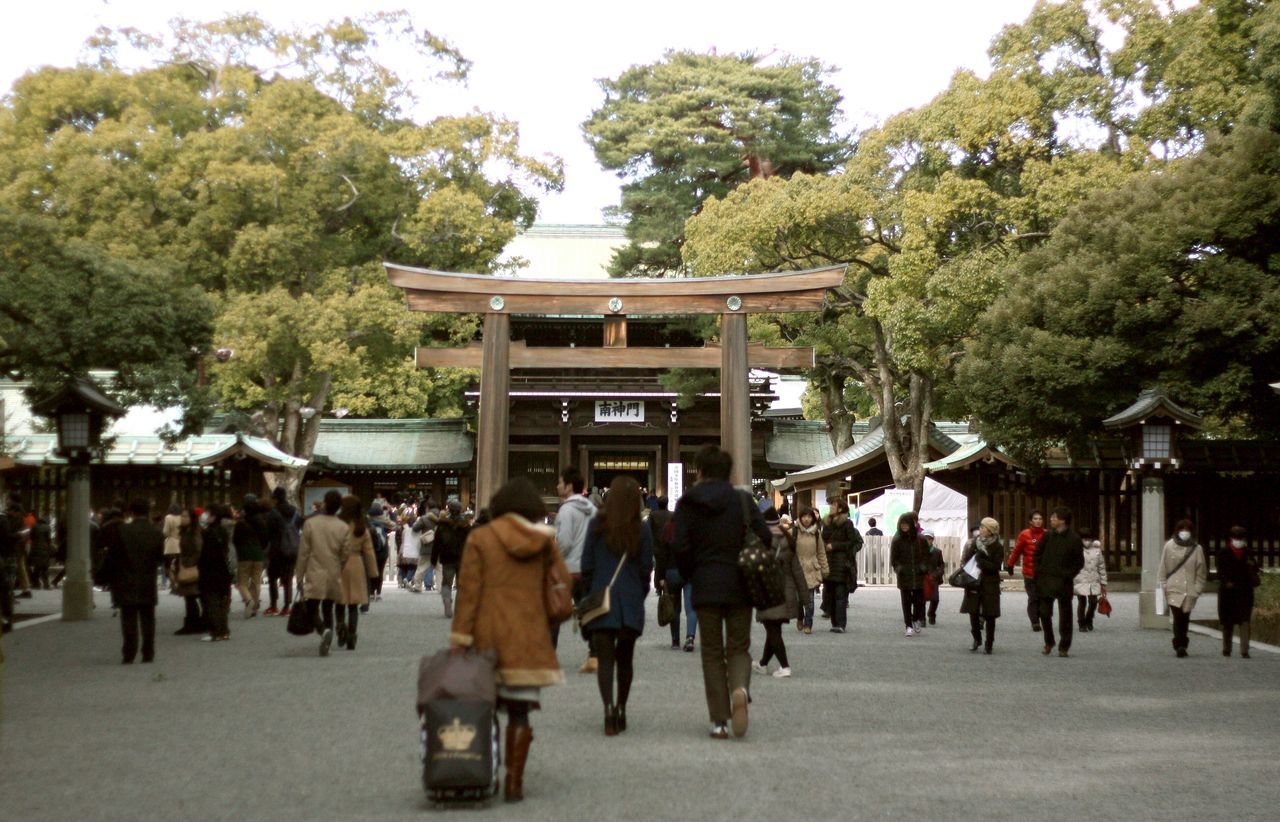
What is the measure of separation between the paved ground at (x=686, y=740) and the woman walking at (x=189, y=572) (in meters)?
1.53

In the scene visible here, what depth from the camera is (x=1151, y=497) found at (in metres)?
20.0

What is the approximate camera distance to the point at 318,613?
567 inches

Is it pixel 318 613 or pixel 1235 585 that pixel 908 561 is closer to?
pixel 1235 585

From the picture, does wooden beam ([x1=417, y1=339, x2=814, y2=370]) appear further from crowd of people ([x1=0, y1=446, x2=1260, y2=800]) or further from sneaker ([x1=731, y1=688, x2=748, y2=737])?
sneaker ([x1=731, y1=688, x2=748, y2=737])

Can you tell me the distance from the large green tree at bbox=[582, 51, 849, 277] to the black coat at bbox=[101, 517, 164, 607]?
33614 millimetres

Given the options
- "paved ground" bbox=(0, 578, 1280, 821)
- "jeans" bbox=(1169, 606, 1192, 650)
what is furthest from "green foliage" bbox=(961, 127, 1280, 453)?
"paved ground" bbox=(0, 578, 1280, 821)

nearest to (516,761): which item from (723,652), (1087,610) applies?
(723,652)

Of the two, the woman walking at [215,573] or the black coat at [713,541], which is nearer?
the black coat at [713,541]

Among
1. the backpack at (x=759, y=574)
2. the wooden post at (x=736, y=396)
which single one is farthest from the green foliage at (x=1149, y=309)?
the backpack at (x=759, y=574)

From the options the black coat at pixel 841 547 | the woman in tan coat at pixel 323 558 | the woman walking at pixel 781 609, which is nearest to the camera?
the woman walking at pixel 781 609

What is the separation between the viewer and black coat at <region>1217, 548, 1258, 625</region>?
48.8 ft

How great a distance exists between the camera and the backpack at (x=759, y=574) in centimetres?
884

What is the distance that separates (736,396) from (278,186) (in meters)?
16.5

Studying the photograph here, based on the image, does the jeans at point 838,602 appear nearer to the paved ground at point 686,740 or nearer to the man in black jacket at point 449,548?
the paved ground at point 686,740
